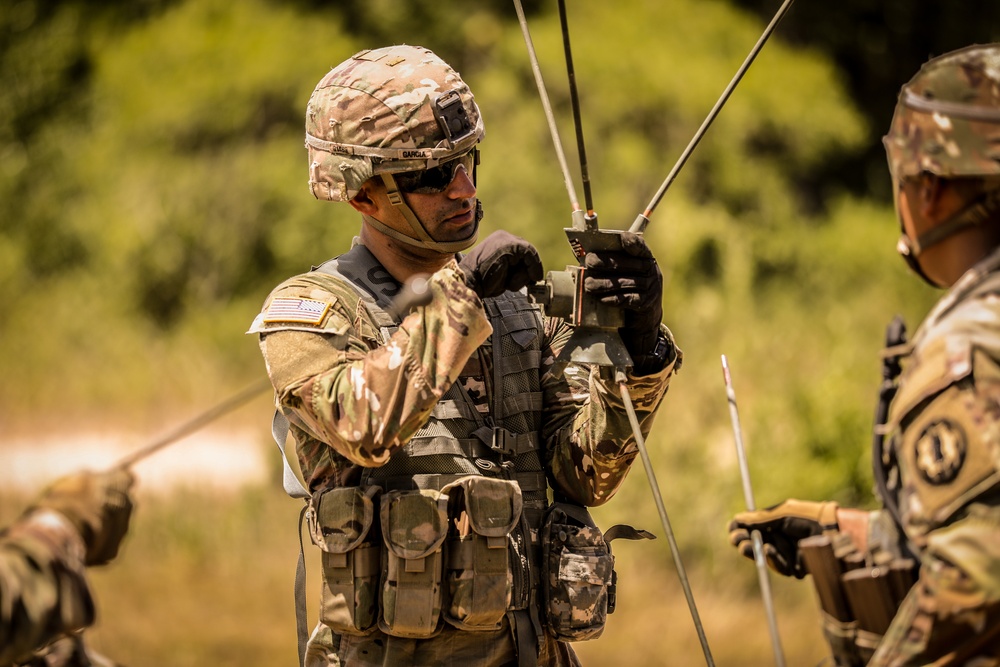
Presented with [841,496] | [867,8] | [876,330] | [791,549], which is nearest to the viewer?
[791,549]

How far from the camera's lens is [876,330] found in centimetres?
1220

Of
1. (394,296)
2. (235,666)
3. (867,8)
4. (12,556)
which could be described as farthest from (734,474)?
(867,8)

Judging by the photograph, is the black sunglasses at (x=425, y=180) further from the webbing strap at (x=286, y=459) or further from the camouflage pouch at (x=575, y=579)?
the camouflage pouch at (x=575, y=579)

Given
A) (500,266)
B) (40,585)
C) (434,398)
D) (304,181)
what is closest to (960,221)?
(500,266)

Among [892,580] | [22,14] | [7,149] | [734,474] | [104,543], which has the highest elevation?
[892,580]

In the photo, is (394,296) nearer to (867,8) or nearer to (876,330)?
(876,330)

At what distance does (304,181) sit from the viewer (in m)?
14.1

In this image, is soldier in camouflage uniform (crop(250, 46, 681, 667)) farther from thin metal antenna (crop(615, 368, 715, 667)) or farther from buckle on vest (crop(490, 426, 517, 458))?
thin metal antenna (crop(615, 368, 715, 667))

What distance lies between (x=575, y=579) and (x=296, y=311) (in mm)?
1042

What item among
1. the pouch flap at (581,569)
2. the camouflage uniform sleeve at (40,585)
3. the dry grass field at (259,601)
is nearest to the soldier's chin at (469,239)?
the pouch flap at (581,569)

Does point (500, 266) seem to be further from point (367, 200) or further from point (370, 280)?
point (367, 200)

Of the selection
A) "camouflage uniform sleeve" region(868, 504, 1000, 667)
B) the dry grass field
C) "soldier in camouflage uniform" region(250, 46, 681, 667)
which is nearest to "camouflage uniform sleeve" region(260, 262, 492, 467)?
"soldier in camouflage uniform" region(250, 46, 681, 667)

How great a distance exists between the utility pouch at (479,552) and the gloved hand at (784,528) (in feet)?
2.29

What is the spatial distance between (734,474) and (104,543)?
21.5ft
